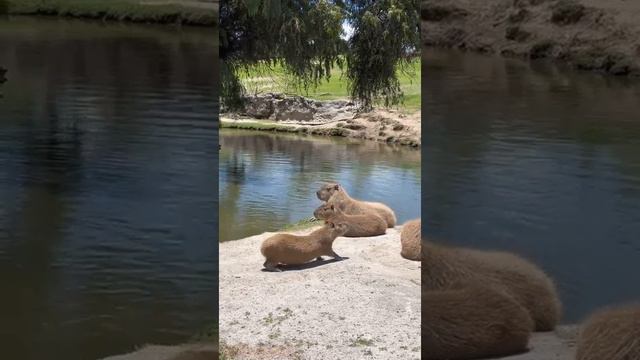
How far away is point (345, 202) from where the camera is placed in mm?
4293

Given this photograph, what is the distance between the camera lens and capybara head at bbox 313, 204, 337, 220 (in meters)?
4.10

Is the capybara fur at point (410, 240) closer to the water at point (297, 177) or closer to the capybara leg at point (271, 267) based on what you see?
the water at point (297, 177)

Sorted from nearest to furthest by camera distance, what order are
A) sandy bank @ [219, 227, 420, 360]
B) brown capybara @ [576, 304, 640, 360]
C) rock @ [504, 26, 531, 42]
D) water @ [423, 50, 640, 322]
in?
brown capybara @ [576, 304, 640, 360], water @ [423, 50, 640, 322], rock @ [504, 26, 531, 42], sandy bank @ [219, 227, 420, 360]

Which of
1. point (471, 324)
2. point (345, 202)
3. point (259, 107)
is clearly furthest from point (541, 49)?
point (259, 107)

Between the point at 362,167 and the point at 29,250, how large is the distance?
7.19 ft

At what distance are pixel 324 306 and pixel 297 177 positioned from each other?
0.99 meters

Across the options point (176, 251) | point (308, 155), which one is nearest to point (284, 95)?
point (308, 155)

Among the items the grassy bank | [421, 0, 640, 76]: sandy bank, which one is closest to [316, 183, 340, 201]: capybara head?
the grassy bank

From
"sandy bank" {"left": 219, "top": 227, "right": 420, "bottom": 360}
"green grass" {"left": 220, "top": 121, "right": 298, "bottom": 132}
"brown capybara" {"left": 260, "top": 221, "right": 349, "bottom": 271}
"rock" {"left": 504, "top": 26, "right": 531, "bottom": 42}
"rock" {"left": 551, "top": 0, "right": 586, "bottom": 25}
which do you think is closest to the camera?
"rock" {"left": 504, "top": 26, "right": 531, "bottom": 42}

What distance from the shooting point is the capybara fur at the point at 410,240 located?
4020mm

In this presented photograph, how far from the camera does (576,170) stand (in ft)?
8.27

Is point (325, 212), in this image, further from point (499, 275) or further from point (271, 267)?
point (499, 275)

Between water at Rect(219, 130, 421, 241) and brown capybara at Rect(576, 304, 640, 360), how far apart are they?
198 centimetres

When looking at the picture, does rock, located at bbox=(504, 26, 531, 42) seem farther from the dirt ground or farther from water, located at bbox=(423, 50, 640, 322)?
the dirt ground
